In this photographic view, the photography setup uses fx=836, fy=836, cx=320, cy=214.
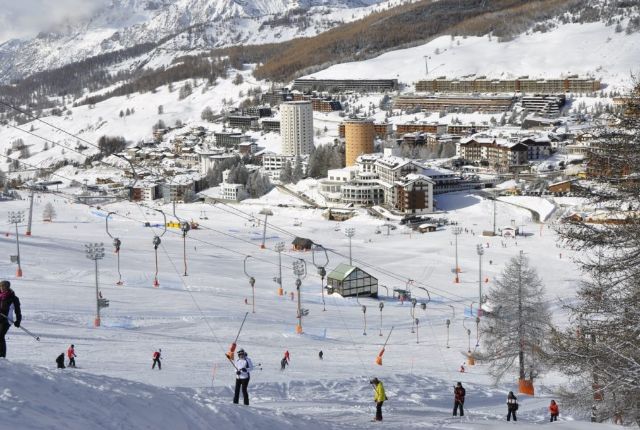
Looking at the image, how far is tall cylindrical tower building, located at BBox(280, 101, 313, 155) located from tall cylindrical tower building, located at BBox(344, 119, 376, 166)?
9.72 metres

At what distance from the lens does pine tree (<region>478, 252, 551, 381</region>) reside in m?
13.8

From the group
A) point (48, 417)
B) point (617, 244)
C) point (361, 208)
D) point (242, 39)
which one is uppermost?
point (242, 39)

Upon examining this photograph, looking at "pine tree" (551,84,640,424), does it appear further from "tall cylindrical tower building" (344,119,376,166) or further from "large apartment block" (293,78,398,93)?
"large apartment block" (293,78,398,93)

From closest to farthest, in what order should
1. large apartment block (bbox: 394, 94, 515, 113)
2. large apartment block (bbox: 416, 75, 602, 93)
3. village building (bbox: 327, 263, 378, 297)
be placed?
village building (bbox: 327, 263, 378, 297) < large apartment block (bbox: 394, 94, 515, 113) < large apartment block (bbox: 416, 75, 602, 93)

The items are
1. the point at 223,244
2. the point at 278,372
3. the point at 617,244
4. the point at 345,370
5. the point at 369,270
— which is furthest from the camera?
the point at 223,244

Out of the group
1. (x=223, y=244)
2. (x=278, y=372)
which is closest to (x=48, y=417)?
(x=278, y=372)

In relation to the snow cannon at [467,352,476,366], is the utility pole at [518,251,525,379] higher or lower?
higher

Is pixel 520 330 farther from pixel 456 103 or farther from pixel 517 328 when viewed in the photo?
pixel 456 103

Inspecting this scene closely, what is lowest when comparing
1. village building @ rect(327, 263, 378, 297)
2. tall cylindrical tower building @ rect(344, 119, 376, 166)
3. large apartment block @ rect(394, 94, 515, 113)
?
village building @ rect(327, 263, 378, 297)

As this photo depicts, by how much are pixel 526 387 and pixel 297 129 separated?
59.8 metres

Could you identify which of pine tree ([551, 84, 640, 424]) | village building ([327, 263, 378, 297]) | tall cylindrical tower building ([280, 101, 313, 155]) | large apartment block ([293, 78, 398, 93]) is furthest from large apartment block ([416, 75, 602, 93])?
pine tree ([551, 84, 640, 424])

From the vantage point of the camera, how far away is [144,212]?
157 ft

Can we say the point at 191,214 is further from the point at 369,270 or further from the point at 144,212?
the point at 369,270

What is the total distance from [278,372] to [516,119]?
2712 inches
